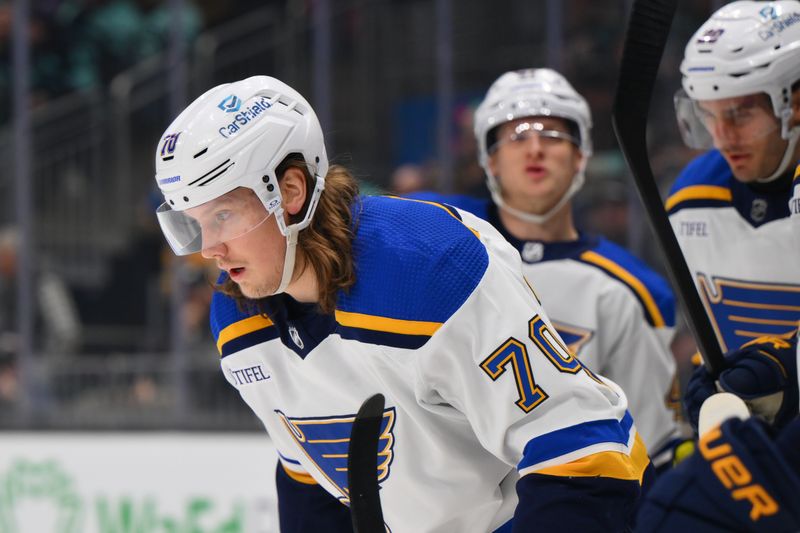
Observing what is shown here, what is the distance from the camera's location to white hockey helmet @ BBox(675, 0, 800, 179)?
6.89ft

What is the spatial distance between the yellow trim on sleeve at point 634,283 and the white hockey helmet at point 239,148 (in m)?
1.02

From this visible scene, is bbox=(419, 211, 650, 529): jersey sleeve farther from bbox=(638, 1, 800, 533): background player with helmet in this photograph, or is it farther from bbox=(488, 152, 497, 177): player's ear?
bbox=(488, 152, 497, 177): player's ear

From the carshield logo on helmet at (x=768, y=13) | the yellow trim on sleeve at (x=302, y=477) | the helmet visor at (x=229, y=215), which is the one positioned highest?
the carshield logo on helmet at (x=768, y=13)

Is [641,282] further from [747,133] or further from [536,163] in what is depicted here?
[747,133]

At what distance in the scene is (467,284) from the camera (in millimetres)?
1648

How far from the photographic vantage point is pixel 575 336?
259 centimetres

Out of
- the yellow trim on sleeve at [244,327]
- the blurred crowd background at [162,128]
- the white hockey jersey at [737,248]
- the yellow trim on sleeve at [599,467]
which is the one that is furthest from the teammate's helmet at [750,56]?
the blurred crowd background at [162,128]

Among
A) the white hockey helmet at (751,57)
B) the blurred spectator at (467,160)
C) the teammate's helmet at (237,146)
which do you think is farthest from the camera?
the blurred spectator at (467,160)

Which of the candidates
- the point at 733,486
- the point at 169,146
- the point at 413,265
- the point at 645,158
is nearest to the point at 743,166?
the point at 645,158

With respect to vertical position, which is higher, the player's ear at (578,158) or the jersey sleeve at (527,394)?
the jersey sleeve at (527,394)

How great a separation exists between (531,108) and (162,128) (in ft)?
8.45

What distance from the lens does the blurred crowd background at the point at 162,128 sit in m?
4.30

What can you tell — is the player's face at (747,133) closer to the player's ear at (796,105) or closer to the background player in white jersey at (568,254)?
the player's ear at (796,105)

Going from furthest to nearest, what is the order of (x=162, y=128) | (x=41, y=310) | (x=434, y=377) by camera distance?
(x=162, y=128) < (x=41, y=310) < (x=434, y=377)
